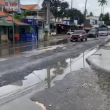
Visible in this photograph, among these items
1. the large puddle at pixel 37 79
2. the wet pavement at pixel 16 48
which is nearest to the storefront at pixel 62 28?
the wet pavement at pixel 16 48

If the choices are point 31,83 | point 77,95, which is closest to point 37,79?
point 31,83

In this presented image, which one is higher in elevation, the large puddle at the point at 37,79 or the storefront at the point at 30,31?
the storefront at the point at 30,31

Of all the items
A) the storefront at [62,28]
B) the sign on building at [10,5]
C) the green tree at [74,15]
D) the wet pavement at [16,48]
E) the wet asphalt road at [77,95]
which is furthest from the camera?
the green tree at [74,15]

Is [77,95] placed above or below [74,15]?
below

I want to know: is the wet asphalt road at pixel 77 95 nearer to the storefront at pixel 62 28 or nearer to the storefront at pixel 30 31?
the storefront at pixel 30 31

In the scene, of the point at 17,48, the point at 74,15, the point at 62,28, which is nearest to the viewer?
the point at 17,48

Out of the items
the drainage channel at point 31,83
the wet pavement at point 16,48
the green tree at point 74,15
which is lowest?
the drainage channel at point 31,83

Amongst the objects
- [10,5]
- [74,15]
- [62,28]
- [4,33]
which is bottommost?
[4,33]

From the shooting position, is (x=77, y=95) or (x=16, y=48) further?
(x=16, y=48)

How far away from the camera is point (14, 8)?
32.8m

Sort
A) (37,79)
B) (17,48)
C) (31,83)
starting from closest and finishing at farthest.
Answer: (31,83) → (37,79) → (17,48)

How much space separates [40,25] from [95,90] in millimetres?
37042

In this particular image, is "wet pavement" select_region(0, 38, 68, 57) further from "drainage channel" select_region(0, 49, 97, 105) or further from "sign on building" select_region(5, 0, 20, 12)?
"drainage channel" select_region(0, 49, 97, 105)

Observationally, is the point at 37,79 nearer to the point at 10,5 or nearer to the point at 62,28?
the point at 10,5
